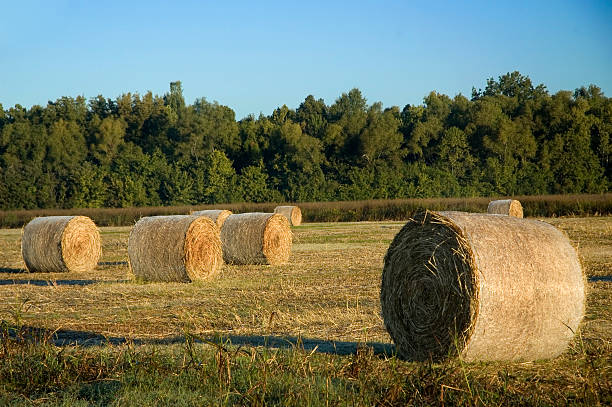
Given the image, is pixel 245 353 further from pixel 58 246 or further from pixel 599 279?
pixel 58 246

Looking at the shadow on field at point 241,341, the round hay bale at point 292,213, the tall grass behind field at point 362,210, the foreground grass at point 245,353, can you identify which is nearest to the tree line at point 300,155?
the tall grass behind field at point 362,210

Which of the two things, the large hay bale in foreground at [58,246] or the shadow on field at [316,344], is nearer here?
the shadow on field at [316,344]

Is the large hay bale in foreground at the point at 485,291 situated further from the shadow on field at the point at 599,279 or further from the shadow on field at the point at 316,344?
the shadow on field at the point at 599,279

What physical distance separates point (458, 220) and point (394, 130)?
243 ft

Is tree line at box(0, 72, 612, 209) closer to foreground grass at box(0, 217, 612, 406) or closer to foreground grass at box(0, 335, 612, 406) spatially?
foreground grass at box(0, 217, 612, 406)

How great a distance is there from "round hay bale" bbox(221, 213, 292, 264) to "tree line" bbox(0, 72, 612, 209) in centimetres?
5007

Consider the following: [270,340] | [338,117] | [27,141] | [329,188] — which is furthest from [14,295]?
[338,117]

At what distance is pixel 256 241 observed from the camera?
21.3m

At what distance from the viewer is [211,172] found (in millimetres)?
75750

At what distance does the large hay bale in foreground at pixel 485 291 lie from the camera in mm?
7855

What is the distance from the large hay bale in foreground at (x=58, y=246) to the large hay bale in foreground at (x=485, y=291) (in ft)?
42.4

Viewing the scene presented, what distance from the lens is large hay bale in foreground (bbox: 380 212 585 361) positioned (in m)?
7.86

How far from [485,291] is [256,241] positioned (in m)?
13.8

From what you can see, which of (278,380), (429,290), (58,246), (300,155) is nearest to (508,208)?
(58,246)
